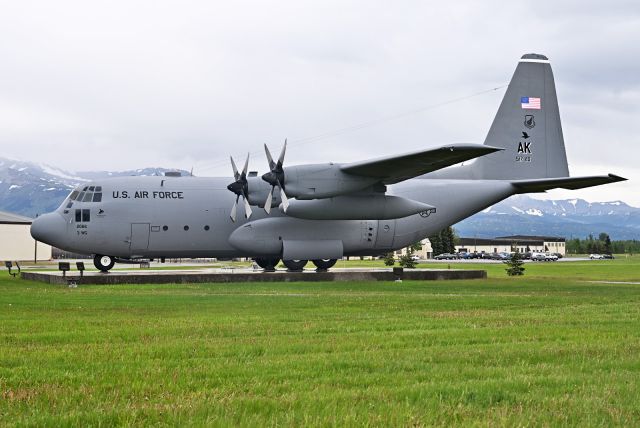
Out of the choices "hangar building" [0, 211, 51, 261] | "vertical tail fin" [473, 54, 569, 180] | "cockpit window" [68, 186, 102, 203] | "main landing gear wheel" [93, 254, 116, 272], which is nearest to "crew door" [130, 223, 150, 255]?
"cockpit window" [68, 186, 102, 203]

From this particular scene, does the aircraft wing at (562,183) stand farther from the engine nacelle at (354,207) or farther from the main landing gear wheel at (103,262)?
the main landing gear wheel at (103,262)

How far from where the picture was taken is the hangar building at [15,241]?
93938 mm

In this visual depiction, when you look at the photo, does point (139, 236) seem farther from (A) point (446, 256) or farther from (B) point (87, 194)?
(A) point (446, 256)

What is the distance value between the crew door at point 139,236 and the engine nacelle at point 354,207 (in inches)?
287

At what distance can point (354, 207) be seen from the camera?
110 ft

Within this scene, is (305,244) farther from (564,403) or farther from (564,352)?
(564,403)

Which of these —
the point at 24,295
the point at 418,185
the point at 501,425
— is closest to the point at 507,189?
the point at 418,185

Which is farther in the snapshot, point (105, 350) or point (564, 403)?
point (105, 350)

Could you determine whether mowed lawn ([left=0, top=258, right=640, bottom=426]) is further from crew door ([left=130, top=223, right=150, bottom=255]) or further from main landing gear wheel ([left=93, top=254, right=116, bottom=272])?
main landing gear wheel ([left=93, top=254, right=116, bottom=272])

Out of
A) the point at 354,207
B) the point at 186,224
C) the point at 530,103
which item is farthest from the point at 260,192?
the point at 530,103

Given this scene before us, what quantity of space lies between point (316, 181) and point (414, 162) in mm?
4375

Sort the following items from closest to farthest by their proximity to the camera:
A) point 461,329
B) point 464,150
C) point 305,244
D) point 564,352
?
point 564,352 < point 461,329 < point 464,150 < point 305,244

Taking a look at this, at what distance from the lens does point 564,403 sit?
7.29 metres

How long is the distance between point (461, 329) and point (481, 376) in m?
5.06
